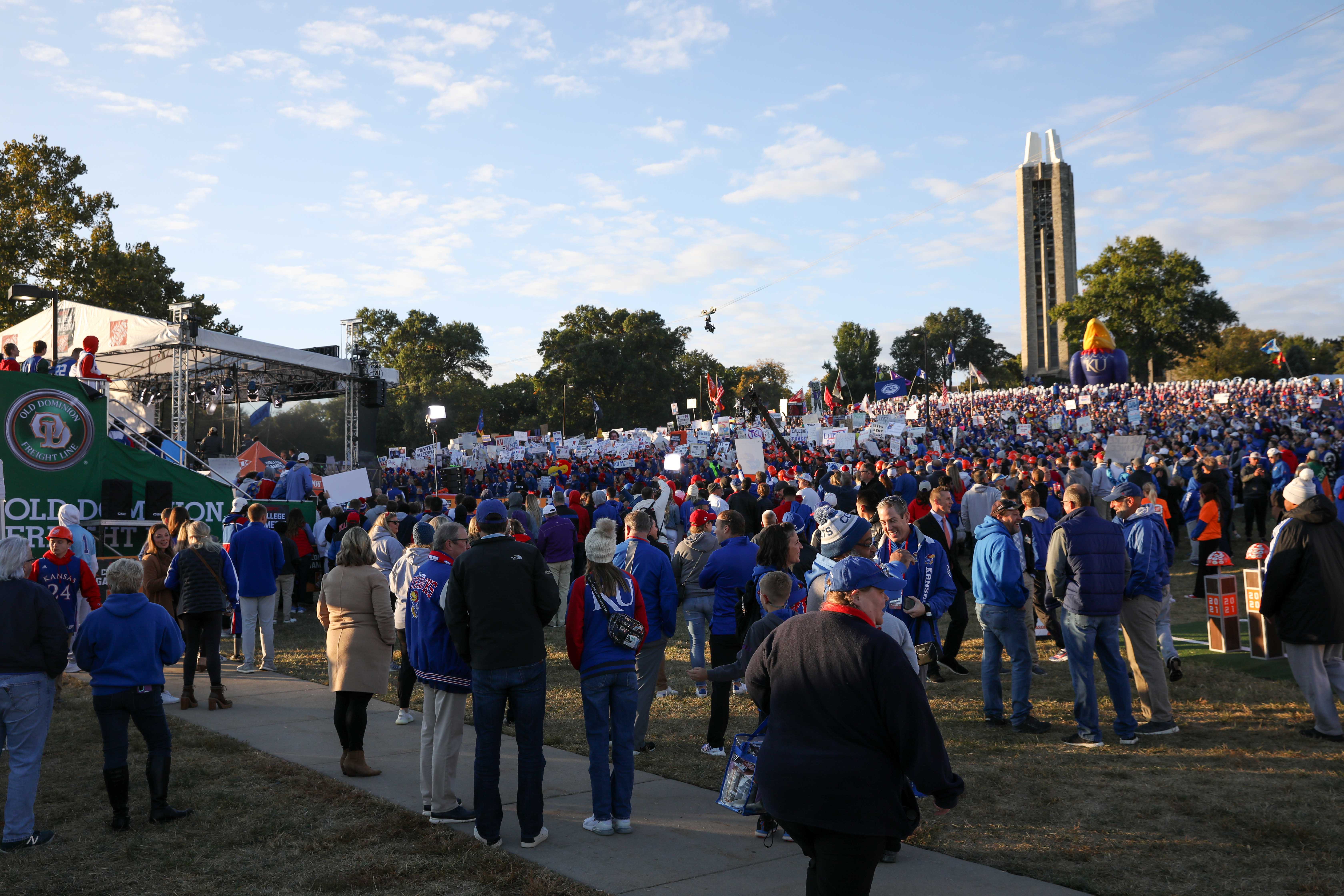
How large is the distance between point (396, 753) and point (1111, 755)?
524 cm

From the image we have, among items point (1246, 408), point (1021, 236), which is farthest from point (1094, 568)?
point (1021, 236)

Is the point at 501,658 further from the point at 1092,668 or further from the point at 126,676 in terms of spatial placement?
the point at 1092,668

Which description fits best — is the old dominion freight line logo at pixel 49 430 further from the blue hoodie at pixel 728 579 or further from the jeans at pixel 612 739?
the jeans at pixel 612 739

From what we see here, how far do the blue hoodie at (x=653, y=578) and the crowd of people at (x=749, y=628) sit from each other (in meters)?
0.02

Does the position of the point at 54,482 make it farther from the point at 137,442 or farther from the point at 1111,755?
the point at 1111,755

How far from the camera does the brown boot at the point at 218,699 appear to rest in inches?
333

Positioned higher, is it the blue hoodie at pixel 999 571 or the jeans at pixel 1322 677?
the blue hoodie at pixel 999 571

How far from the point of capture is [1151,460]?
15562mm

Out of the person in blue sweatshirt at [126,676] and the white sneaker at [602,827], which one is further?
the person in blue sweatshirt at [126,676]

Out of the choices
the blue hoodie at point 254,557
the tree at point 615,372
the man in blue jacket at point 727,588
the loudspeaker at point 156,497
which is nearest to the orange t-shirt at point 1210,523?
the man in blue jacket at point 727,588

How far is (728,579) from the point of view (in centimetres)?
690

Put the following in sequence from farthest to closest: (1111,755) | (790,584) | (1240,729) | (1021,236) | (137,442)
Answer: (1021,236) → (137,442) → (1240,729) → (1111,755) → (790,584)

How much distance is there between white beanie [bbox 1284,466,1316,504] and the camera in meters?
6.52

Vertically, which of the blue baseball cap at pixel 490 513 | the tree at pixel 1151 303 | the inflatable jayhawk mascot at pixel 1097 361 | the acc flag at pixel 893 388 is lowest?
the blue baseball cap at pixel 490 513
